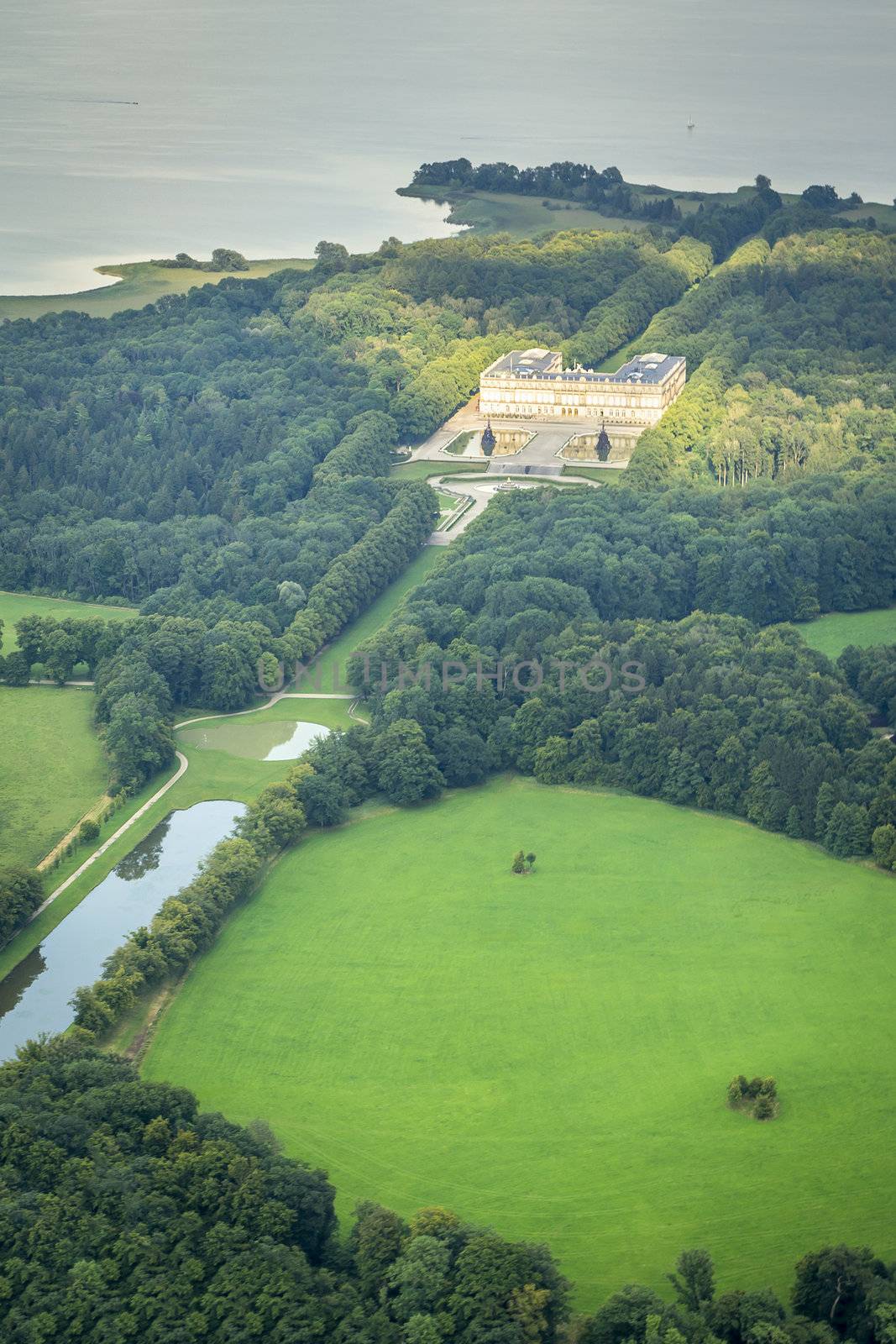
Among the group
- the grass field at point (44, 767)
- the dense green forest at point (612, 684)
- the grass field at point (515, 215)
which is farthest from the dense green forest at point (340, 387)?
the grass field at point (515, 215)

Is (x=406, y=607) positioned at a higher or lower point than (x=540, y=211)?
lower

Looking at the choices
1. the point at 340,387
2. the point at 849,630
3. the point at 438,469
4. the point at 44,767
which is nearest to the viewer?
the point at 44,767

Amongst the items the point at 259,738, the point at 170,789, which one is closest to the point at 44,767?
the point at 170,789

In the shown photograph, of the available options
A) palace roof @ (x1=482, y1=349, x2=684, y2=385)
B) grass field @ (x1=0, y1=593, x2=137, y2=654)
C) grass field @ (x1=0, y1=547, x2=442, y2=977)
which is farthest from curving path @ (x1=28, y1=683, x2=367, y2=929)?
palace roof @ (x1=482, y1=349, x2=684, y2=385)

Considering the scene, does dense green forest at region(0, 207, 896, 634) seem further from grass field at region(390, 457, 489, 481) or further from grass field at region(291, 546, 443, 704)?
grass field at region(291, 546, 443, 704)

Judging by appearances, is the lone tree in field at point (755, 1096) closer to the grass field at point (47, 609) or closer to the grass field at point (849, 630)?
the grass field at point (849, 630)

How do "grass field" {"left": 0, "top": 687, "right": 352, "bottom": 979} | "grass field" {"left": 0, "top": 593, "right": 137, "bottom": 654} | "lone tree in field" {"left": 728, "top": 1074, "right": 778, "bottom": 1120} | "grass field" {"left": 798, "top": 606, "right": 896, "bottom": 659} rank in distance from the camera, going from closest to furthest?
"lone tree in field" {"left": 728, "top": 1074, "right": 778, "bottom": 1120} < "grass field" {"left": 0, "top": 687, "right": 352, "bottom": 979} < "grass field" {"left": 798, "top": 606, "right": 896, "bottom": 659} < "grass field" {"left": 0, "top": 593, "right": 137, "bottom": 654}

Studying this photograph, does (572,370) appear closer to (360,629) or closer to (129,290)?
(360,629)
